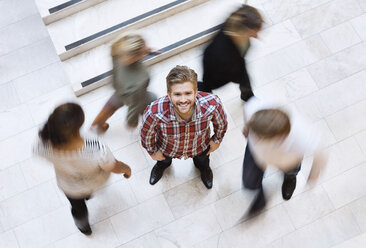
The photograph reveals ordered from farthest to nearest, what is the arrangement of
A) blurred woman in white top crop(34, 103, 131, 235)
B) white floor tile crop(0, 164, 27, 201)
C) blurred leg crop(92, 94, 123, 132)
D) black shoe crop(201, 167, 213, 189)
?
1. white floor tile crop(0, 164, 27, 201)
2. black shoe crop(201, 167, 213, 189)
3. blurred leg crop(92, 94, 123, 132)
4. blurred woman in white top crop(34, 103, 131, 235)

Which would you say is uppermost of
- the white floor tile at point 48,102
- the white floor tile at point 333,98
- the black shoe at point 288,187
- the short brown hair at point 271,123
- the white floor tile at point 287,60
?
the short brown hair at point 271,123

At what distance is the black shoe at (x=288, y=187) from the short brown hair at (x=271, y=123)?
1.18m

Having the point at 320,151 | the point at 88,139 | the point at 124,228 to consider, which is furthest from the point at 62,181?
the point at 320,151

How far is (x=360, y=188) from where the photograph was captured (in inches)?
151

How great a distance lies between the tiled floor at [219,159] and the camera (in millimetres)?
3719

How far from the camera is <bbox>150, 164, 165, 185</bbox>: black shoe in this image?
12.4 ft

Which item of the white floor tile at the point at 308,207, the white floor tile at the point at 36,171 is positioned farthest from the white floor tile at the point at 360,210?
the white floor tile at the point at 36,171

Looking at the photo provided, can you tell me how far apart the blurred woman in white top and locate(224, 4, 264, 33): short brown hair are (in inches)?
51.4

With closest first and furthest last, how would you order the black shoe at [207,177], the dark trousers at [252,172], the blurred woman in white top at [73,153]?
the blurred woman in white top at [73,153], the dark trousers at [252,172], the black shoe at [207,177]

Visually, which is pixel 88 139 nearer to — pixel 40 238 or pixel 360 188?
pixel 40 238

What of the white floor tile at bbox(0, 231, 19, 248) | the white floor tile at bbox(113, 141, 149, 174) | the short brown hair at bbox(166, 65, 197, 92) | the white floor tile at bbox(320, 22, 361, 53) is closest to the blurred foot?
the white floor tile at bbox(113, 141, 149, 174)

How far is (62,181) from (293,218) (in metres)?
2.19

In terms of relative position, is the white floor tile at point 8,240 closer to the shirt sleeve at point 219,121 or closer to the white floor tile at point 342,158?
the shirt sleeve at point 219,121

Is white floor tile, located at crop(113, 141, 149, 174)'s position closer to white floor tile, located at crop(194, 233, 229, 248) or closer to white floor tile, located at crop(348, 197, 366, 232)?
white floor tile, located at crop(194, 233, 229, 248)
